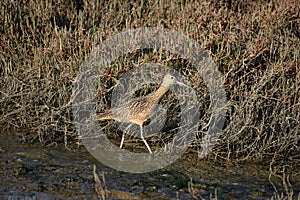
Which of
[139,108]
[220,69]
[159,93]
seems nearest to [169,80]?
[159,93]

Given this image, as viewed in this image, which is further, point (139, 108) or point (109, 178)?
point (139, 108)

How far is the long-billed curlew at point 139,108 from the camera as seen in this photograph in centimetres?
520

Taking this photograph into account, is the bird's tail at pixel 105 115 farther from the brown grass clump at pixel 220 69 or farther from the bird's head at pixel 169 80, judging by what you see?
the bird's head at pixel 169 80

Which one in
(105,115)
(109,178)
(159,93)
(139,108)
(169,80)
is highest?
(169,80)

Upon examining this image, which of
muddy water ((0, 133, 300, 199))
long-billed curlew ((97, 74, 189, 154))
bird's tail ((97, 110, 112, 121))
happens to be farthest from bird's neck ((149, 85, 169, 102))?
muddy water ((0, 133, 300, 199))

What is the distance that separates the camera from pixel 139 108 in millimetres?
5188

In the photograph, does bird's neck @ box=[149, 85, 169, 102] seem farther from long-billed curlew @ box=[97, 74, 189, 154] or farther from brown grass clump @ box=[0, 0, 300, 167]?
brown grass clump @ box=[0, 0, 300, 167]

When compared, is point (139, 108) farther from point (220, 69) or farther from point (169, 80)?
point (220, 69)

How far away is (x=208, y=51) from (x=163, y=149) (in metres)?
1.02

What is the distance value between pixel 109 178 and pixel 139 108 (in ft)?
2.31

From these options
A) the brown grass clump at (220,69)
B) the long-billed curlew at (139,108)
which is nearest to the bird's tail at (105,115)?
the long-billed curlew at (139,108)

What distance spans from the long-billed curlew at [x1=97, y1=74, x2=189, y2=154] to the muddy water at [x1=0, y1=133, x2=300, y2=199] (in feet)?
1.48

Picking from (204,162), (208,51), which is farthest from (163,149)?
(208,51)

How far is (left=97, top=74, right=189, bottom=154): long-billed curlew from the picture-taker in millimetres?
5195
